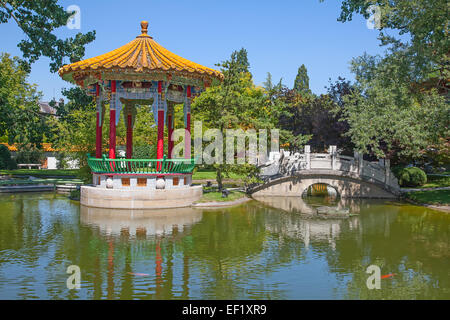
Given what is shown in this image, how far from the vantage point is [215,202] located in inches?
1027

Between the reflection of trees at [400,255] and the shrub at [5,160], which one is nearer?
the reflection of trees at [400,255]

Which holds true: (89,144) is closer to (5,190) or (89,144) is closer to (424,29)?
(5,190)

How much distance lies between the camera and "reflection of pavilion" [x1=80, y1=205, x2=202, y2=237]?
18.0 m

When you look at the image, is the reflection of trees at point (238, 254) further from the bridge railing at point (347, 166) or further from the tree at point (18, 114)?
the tree at point (18, 114)

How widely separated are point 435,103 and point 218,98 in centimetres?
1315

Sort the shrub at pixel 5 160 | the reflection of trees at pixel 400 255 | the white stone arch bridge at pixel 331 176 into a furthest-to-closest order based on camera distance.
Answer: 1. the shrub at pixel 5 160
2. the white stone arch bridge at pixel 331 176
3. the reflection of trees at pixel 400 255

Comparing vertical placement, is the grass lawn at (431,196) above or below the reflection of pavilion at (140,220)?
above

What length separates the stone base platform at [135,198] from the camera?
77.3ft

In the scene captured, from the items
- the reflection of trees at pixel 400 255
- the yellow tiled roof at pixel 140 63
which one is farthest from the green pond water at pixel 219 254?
the yellow tiled roof at pixel 140 63

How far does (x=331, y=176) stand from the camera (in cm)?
3175

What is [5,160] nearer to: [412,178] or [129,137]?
[129,137]

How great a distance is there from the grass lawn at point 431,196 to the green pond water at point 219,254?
158 inches

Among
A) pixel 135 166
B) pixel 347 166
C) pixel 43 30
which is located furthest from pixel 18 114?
pixel 347 166
